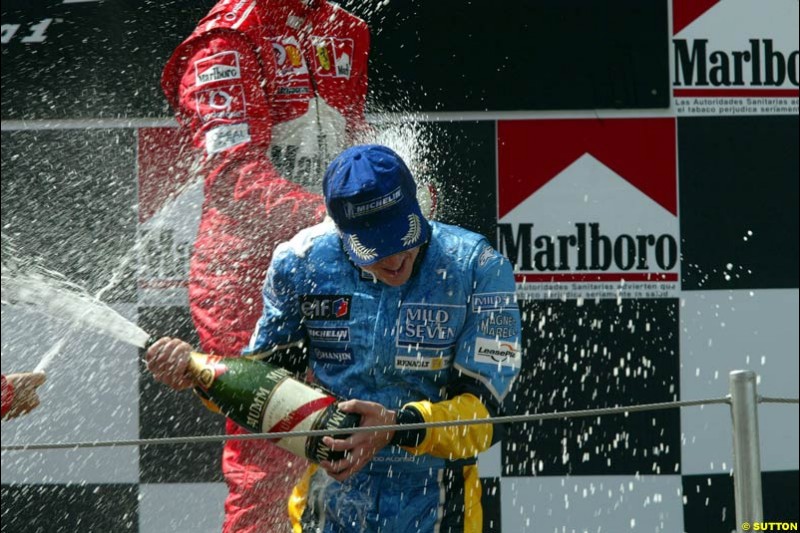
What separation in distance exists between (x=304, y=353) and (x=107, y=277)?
49.0 inches

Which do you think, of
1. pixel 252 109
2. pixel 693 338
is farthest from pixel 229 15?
pixel 693 338

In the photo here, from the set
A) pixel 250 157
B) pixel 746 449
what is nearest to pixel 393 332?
pixel 746 449

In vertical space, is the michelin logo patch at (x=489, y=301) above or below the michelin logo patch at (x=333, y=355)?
above

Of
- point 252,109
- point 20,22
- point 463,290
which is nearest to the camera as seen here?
point 463,290

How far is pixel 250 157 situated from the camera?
3.32 m

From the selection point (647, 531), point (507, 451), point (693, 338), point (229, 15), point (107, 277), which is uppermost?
point (229, 15)

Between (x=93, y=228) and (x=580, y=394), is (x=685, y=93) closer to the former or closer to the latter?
(x=580, y=394)

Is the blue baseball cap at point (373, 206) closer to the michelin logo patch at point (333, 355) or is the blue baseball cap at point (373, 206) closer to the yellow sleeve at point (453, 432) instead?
the michelin logo patch at point (333, 355)

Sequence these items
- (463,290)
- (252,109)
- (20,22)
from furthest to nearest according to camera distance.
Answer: (20,22) < (252,109) < (463,290)

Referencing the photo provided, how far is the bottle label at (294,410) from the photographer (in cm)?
250

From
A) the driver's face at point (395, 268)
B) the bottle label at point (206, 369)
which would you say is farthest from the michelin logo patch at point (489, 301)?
the bottle label at point (206, 369)

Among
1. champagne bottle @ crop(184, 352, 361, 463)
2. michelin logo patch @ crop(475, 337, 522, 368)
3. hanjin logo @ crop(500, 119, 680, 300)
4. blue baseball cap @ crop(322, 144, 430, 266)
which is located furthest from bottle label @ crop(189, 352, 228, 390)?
hanjin logo @ crop(500, 119, 680, 300)

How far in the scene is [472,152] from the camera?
379cm

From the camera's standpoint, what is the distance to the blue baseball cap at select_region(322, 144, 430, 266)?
99.7 inches
